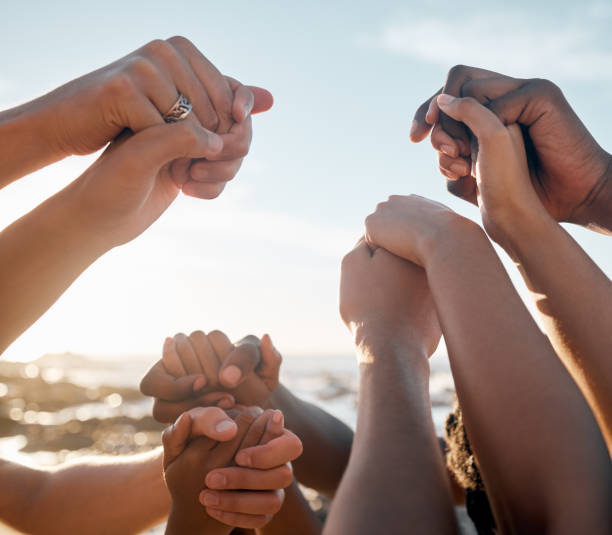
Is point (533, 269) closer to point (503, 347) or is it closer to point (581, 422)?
point (503, 347)

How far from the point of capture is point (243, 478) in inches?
57.9

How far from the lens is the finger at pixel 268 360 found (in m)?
2.02

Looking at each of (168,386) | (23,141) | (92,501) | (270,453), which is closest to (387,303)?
(270,453)

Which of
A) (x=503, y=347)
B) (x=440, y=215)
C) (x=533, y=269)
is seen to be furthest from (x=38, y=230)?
(x=533, y=269)

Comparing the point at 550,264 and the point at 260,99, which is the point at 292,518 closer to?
the point at 550,264

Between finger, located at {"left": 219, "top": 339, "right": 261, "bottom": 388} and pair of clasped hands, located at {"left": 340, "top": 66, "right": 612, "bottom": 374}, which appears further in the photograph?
finger, located at {"left": 219, "top": 339, "right": 261, "bottom": 388}

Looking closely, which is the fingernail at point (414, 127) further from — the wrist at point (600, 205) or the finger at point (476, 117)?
the wrist at point (600, 205)

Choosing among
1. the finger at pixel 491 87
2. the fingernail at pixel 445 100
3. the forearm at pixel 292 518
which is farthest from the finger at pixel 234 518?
the finger at pixel 491 87

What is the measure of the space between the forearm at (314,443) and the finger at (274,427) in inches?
25.7

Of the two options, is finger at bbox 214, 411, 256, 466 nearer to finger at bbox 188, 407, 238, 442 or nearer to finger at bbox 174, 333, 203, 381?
finger at bbox 188, 407, 238, 442

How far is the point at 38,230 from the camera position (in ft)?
5.64

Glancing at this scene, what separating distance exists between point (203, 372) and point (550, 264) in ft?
4.15

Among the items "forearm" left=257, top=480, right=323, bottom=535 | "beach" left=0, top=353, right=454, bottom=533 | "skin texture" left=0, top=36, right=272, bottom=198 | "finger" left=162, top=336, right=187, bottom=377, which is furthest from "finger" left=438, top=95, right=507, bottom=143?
"beach" left=0, top=353, right=454, bottom=533

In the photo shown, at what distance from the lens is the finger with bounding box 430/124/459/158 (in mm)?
1890
